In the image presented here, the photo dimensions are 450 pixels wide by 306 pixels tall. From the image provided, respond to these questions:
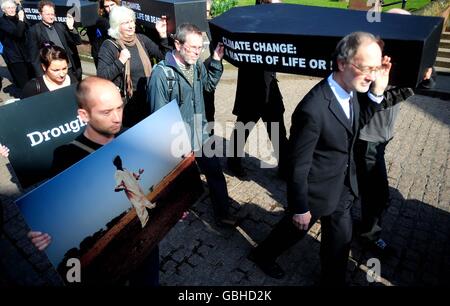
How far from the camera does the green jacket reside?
313 cm

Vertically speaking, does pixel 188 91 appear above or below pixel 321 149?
above

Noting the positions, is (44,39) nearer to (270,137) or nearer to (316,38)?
(270,137)

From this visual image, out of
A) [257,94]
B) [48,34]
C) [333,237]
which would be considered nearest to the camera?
[333,237]

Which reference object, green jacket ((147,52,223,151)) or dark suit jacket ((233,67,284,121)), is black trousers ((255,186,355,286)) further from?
dark suit jacket ((233,67,284,121))

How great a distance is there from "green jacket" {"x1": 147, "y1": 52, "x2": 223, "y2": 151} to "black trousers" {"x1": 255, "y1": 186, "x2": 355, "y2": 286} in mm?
1198

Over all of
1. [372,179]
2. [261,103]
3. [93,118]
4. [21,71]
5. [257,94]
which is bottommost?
[372,179]

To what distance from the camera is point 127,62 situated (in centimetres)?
383

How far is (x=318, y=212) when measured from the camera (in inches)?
104

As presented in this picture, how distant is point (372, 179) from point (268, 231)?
123cm

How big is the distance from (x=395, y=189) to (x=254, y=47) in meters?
2.93

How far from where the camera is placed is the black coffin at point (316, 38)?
2.14 m

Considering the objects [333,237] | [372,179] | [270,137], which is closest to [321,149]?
[333,237]

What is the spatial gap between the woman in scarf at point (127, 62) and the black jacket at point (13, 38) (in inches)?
171

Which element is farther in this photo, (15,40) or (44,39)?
(15,40)
